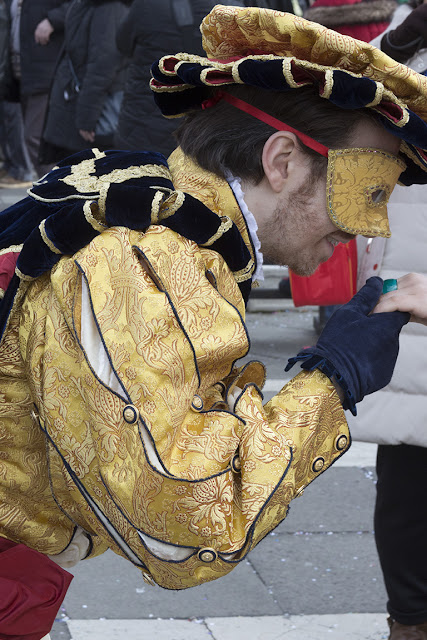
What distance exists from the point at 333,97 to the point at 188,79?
0.95 ft

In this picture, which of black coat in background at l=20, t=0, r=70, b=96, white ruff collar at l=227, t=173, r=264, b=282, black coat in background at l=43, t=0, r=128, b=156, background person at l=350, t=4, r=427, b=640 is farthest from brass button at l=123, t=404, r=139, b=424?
black coat in background at l=20, t=0, r=70, b=96

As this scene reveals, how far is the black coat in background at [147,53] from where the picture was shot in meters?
5.38

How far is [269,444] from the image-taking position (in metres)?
1.66

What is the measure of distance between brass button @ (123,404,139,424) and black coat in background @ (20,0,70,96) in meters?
6.81

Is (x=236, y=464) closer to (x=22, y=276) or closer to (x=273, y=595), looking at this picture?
(x=22, y=276)

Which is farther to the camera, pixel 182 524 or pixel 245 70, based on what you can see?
pixel 245 70

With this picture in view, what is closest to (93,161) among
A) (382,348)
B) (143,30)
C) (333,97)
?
(333,97)

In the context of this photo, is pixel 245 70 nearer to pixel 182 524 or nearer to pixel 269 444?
pixel 269 444

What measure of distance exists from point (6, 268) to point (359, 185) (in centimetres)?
67

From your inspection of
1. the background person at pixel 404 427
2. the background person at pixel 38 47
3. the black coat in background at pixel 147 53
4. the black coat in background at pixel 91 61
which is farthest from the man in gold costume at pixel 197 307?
the background person at pixel 38 47

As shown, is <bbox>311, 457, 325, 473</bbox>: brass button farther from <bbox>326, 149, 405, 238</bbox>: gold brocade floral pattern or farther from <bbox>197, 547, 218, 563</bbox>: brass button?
<bbox>326, 149, 405, 238</bbox>: gold brocade floral pattern

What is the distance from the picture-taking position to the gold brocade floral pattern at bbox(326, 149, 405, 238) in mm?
1884

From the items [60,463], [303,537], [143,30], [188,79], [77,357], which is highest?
[188,79]

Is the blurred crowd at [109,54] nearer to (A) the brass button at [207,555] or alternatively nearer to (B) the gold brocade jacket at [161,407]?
(B) the gold brocade jacket at [161,407]
